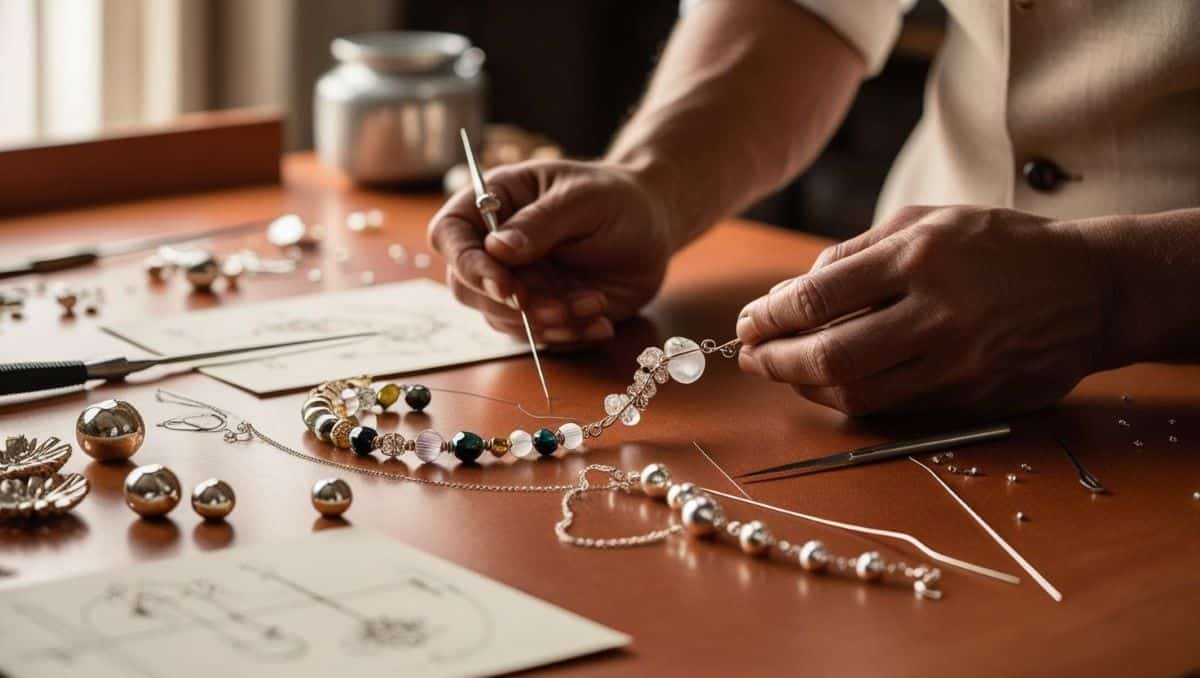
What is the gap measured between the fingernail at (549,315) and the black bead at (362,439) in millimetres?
263

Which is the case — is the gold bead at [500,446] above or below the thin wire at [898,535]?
below

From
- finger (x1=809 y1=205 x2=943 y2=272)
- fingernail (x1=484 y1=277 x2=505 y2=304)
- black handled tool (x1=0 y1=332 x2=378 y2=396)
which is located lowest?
black handled tool (x1=0 y1=332 x2=378 y2=396)

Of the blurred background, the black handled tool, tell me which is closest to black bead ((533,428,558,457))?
the black handled tool

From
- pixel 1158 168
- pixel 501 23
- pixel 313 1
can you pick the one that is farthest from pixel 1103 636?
pixel 501 23

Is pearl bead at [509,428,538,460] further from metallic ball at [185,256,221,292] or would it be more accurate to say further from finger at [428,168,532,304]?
metallic ball at [185,256,221,292]

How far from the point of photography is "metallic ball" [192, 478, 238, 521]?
2.87 ft

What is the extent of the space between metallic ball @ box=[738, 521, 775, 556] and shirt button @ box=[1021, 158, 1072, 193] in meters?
0.71

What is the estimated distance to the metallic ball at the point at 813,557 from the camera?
0.84 m

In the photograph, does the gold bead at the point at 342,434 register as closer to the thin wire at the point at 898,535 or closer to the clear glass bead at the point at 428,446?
the clear glass bead at the point at 428,446

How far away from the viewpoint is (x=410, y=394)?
111 cm

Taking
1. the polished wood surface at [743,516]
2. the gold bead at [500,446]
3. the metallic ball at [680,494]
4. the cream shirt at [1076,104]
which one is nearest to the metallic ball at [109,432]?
the polished wood surface at [743,516]

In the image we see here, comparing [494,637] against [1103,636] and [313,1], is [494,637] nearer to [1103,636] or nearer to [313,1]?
[1103,636]

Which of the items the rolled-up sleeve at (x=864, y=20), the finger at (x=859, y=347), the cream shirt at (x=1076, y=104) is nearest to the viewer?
the finger at (x=859, y=347)

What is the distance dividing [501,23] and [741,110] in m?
1.88
